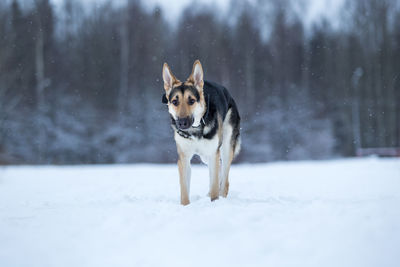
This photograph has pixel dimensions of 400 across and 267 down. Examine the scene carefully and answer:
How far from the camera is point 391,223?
2.35 meters

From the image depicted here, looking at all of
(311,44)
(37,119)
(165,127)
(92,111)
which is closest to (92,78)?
(92,111)

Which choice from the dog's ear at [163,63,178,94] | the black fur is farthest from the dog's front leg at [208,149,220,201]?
the dog's ear at [163,63,178,94]

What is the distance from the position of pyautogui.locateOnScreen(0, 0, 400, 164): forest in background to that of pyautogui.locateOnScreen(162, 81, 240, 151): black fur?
11.9m

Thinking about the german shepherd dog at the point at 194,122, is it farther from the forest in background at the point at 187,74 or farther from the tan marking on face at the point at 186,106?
the forest in background at the point at 187,74

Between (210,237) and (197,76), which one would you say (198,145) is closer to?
(197,76)

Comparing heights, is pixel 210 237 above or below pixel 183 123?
below

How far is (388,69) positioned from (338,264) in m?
22.2

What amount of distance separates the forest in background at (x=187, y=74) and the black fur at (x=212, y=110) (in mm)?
11886

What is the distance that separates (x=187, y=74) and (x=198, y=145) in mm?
15179

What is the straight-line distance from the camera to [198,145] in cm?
396

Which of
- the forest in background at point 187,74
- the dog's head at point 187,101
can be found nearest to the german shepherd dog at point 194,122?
the dog's head at point 187,101

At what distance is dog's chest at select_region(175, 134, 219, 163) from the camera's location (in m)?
3.93

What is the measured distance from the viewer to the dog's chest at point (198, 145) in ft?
12.9

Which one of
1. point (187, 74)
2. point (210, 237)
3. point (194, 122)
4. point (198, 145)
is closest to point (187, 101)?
point (194, 122)
